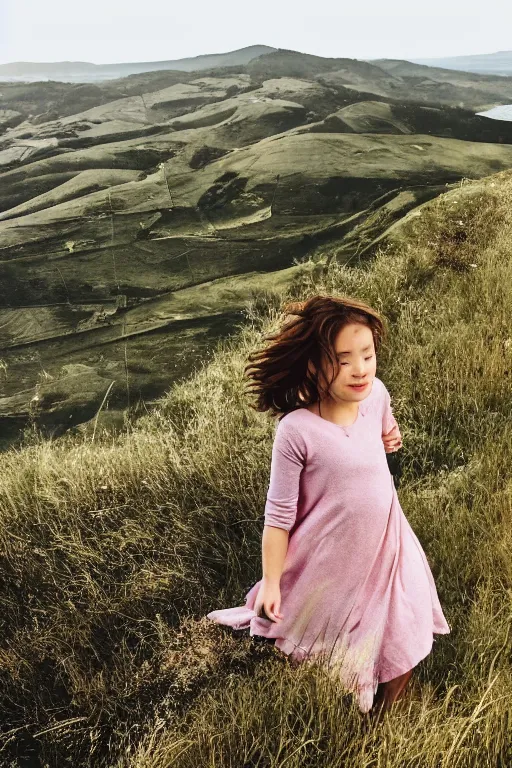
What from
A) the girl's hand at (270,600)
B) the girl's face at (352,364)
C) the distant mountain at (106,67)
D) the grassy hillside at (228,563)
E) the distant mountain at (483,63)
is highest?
the distant mountain at (106,67)

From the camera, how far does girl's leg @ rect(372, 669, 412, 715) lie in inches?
70.9

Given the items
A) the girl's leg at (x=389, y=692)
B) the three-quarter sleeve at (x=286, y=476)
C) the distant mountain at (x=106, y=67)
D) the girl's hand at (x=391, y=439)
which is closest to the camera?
the three-quarter sleeve at (x=286, y=476)

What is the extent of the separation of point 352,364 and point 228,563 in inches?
48.7

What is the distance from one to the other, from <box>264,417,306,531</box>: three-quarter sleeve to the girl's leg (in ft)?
1.76

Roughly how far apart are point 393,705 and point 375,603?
0.29m

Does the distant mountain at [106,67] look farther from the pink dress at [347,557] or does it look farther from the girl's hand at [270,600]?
the girl's hand at [270,600]

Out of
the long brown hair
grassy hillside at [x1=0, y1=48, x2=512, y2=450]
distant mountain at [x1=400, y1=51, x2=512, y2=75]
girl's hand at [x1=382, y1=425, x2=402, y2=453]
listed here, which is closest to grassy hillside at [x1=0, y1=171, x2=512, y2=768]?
grassy hillside at [x1=0, y1=48, x2=512, y2=450]

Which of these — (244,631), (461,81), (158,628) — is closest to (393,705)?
(244,631)

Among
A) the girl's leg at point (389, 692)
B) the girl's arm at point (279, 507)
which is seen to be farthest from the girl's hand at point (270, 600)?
the girl's leg at point (389, 692)

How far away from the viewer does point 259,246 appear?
4574 mm

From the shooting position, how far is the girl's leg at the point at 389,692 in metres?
1.80

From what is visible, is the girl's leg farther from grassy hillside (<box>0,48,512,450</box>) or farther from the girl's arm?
grassy hillside (<box>0,48,512,450</box>)

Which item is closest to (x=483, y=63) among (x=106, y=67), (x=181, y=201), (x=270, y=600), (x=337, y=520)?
(x=181, y=201)

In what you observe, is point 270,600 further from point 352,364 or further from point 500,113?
point 500,113
